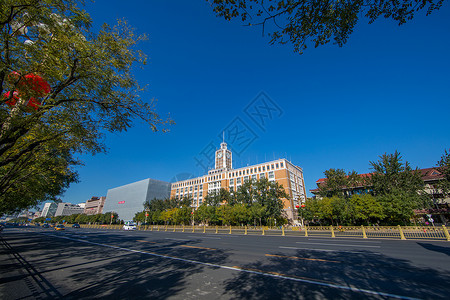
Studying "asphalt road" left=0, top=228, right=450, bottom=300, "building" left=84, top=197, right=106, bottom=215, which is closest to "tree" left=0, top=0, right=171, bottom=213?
"asphalt road" left=0, top=228, right=450, bottom=300

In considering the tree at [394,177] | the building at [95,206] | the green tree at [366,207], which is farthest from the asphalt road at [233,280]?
the building at [95,206]

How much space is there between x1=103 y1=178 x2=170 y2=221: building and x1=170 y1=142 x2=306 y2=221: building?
6.74 metres

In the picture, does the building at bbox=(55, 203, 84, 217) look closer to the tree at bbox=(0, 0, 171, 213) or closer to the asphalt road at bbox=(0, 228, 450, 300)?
the asphalt road at bbox=(0, 228, 450, 300)

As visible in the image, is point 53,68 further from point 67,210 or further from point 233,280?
point 67,210

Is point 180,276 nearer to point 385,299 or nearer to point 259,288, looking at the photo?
point 259,288

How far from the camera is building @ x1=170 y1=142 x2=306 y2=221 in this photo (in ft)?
202

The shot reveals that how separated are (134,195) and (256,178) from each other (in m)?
64.0

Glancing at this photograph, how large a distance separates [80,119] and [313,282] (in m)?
9.16

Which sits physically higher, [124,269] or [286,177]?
[286,177]

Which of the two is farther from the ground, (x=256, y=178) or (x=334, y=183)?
(x=256, y=178)

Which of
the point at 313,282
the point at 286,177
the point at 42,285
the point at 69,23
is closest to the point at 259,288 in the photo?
the point at 313,282

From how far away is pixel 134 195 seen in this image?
9156cm

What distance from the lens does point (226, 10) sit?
14.5ft

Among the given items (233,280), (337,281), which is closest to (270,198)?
(337,281)
